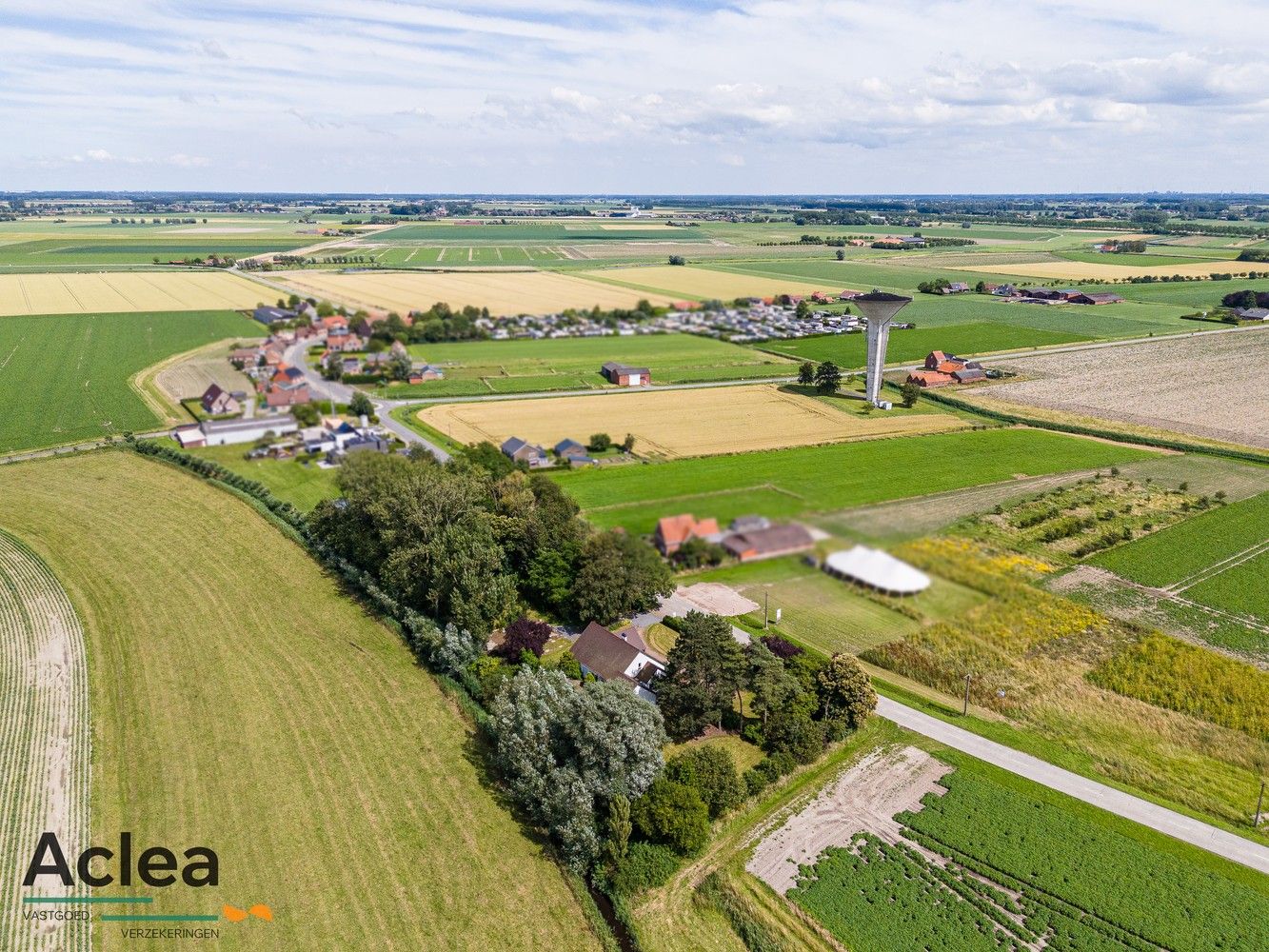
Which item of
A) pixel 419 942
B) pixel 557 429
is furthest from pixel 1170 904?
pixel 557 429

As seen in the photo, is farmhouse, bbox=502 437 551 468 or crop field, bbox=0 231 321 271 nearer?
farmhouse, bbox=502 437 551 468

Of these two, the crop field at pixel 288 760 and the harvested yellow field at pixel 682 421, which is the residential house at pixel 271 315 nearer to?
the harvested yellow field at pixel 682 421

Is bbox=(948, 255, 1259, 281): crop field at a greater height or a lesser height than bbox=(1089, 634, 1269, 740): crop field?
greater

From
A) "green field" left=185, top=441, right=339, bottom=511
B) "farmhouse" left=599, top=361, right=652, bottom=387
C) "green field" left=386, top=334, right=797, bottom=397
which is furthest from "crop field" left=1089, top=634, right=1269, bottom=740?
"farmhouse" left=599, top=361, right=652, bottom=387

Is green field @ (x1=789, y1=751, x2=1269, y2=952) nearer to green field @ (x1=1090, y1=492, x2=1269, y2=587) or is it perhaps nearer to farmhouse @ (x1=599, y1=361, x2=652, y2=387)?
green field @ (x1=1090, y1=492, x2=1269, y2=587)

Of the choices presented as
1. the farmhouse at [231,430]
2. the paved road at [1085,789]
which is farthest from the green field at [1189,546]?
the farmhouse at [231,430]

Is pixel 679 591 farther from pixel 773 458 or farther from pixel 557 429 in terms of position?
pixel 557 429
